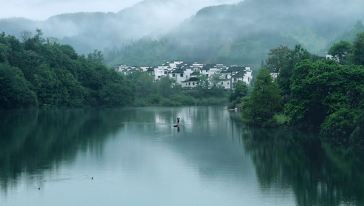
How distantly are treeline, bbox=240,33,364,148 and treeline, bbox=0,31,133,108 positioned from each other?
21743 millimetres

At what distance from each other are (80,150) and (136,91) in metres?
42.2

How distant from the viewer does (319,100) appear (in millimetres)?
32062

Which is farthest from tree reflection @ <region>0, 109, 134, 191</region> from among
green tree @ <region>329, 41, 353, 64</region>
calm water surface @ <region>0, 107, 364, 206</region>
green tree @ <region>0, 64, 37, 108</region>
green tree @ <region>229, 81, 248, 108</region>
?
green tree @ <region>329, 41, 353, 64</region>

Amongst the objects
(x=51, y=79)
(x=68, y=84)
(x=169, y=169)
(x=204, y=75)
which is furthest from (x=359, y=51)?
(x=204, y=75)

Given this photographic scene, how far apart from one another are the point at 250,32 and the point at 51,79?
7020 centimetres

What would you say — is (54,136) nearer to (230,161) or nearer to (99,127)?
(99,127)

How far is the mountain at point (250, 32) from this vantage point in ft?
372

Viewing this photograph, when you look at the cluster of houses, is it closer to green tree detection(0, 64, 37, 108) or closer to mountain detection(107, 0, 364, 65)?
mountain detection(107, 0, 364, 65)

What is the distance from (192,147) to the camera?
29.2 meters

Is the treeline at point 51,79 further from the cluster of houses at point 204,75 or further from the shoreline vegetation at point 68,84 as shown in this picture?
the cluster of houses at point 204,75

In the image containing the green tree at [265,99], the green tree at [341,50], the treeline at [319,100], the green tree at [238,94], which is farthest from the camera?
the green tree at [238,94]

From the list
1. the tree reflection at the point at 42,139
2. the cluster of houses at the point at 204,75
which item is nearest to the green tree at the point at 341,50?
the tree reflection at the point at 42,139

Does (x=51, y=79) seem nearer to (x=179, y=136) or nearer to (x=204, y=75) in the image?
(x=204, y=75)

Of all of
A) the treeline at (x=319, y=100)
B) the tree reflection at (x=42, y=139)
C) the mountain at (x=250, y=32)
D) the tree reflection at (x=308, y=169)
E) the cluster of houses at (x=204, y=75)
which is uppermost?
the mountain at (x=250, y=32)
